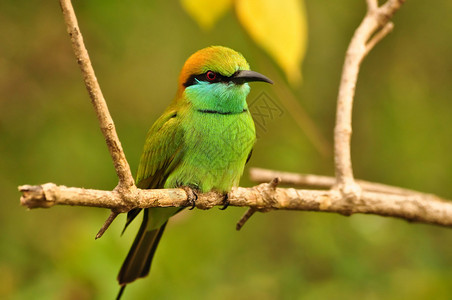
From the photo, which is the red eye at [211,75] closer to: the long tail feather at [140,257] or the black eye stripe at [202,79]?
the black eye stripe at [202,79]

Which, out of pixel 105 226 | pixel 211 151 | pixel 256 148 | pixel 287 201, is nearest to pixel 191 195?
pixel 211 151

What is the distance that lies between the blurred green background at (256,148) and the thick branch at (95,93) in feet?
3.74

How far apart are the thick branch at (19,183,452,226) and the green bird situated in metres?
0.12

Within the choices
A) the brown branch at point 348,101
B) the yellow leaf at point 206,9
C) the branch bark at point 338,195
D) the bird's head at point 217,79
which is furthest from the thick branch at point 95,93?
the brown branch at point 348,101

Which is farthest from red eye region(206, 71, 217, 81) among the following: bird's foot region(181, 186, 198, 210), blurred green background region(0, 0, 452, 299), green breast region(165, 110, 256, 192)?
blurred green background region(0, 0, 452, 299)

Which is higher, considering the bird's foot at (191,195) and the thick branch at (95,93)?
the thick branch at (95,93)

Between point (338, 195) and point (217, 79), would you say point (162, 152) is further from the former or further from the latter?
point (338, 195)

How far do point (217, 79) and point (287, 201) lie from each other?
0.55m

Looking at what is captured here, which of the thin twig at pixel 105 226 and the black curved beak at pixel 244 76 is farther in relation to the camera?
the black curved beak at pixel 244 76

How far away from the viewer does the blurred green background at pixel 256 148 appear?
3125mm

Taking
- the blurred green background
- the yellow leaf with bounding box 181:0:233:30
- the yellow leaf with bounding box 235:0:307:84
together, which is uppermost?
the yellow leaf with bounding box 181:0:233:30

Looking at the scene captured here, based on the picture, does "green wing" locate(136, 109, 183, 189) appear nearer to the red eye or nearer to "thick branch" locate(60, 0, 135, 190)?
the red eye

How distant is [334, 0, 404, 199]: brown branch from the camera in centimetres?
219

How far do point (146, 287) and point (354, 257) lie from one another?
1.32 metres
